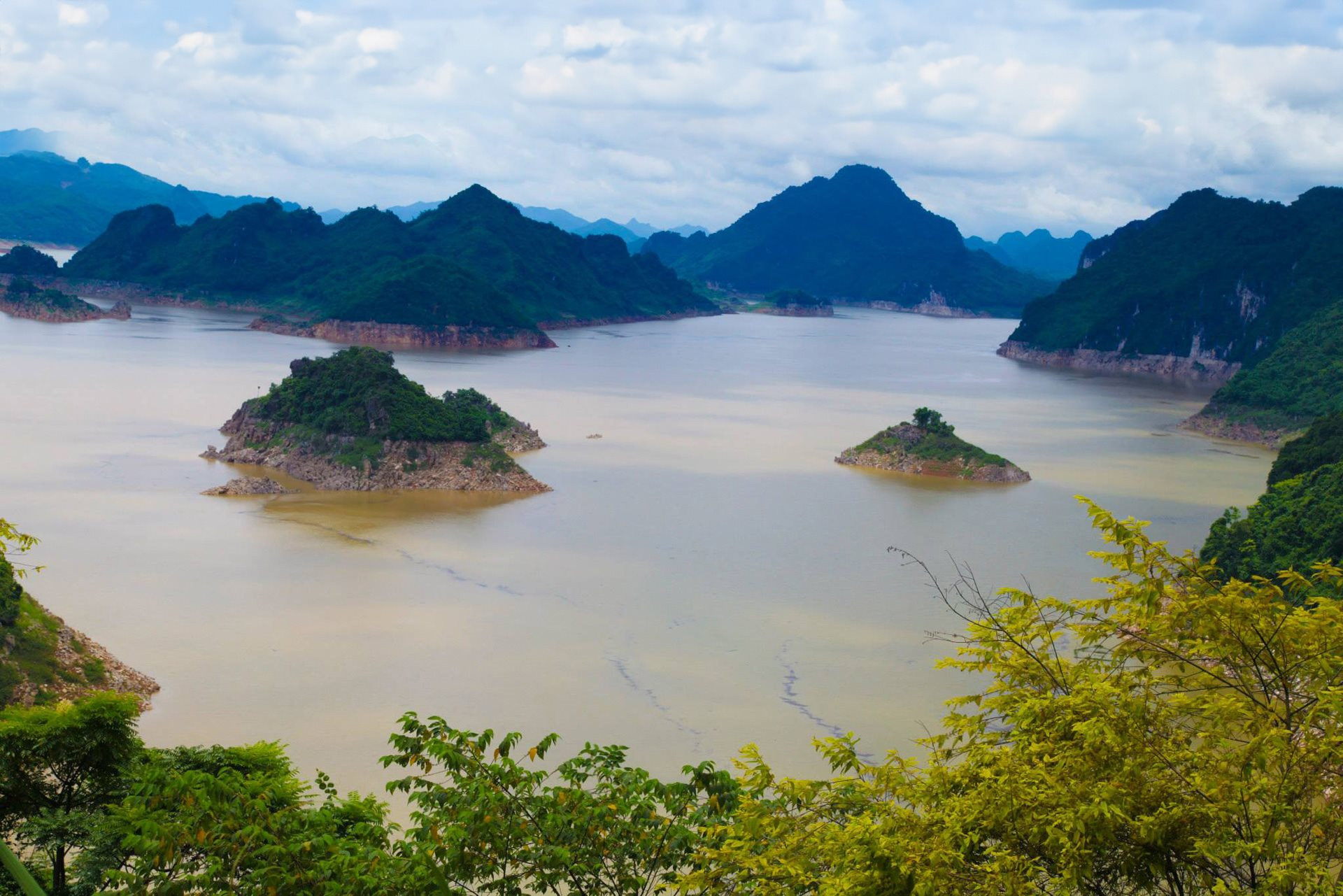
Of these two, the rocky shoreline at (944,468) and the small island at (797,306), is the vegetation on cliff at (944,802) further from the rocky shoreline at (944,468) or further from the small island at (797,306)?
the small island at (797,306)

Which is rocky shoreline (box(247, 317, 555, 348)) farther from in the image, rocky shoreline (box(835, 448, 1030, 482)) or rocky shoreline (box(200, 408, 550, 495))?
rocky shoreline (box(835, 448, 1030, 482))

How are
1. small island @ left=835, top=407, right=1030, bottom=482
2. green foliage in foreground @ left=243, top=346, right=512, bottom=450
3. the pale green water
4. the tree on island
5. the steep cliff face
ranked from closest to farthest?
the pale green water → green foliage in foreground @ left=243, top=346, right=512, bottom=450 → small island @ left=835, top=407, right=1030, bottom=482 → the tree on island → the steep cliff face

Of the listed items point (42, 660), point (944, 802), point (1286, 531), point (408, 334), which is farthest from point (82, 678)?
point (408, 334)

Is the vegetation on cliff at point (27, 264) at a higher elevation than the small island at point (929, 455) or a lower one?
higher

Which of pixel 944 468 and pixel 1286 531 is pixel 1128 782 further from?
pixel 944 468

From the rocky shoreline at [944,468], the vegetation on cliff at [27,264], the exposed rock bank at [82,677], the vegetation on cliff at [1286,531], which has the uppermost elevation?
the vegetation on cliff at [27,264]

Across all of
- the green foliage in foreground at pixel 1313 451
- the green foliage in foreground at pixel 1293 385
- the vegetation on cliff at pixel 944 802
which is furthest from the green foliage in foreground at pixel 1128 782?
the green foliage in foreground at pixel 1293 385

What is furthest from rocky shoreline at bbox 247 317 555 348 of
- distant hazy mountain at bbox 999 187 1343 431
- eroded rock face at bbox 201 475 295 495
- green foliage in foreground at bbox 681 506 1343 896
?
green foliage in foreground at bbox 681 506 1343 896
